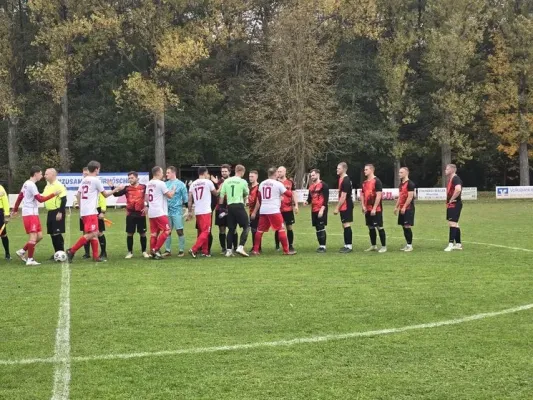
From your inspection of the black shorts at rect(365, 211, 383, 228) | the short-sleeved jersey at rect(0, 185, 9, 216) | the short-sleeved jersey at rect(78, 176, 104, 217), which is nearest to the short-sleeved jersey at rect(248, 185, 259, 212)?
the black shorts at rect(365, 211, 383, 228)

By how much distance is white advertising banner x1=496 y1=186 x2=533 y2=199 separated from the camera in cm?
3991

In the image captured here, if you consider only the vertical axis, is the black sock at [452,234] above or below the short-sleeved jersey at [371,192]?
below

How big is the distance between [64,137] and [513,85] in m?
30.2

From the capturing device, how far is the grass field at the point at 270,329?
5.09 m

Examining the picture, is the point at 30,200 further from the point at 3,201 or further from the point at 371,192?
the point at 371,192

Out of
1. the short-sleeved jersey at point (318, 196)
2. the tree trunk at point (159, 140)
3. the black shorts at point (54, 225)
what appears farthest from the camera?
the tree trunk at point (159, 140)

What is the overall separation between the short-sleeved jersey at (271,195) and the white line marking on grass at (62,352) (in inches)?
199

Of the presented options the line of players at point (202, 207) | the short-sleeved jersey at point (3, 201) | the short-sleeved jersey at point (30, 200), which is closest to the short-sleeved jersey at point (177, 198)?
the line of players at point (202, 207)

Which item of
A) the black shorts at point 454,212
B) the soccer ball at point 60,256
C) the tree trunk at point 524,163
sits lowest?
the soccer ball at point 60,256

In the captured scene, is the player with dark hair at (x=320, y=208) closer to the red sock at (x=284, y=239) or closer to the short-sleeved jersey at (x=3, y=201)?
the red sock at (x=284, y=239)

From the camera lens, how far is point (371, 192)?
13836 millimetres

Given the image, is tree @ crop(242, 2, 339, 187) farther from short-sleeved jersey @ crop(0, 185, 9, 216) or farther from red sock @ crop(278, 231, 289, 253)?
short-sleeved jersey @ crop(0, 185, 9, 216)

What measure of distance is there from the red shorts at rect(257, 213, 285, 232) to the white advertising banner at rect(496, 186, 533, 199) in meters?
30.4

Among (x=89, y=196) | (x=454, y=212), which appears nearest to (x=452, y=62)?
(x=454, y=212)
